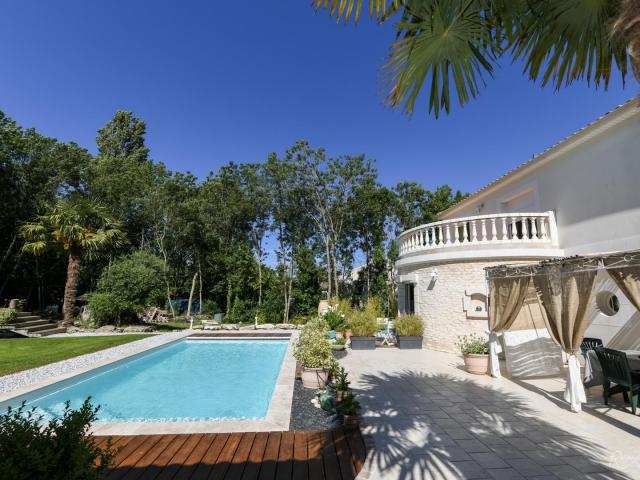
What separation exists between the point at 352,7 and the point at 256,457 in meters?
5.06

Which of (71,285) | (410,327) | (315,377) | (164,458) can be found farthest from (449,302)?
(71,285)

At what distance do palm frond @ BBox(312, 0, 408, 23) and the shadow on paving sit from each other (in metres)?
4.72

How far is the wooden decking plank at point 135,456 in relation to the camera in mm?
3829

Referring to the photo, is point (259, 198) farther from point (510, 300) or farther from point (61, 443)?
point (61, 443)

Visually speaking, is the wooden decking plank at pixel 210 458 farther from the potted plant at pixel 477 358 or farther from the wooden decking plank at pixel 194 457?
the potted plant at pixel 477 358

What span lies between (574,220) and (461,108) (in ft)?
28.1

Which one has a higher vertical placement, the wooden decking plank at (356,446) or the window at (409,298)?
the window at (409,298)

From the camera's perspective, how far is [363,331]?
485 inches

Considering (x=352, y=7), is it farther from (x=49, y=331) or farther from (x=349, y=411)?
(x=49, y=331)

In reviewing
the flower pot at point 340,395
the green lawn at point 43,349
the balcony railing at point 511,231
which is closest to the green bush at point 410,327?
the balcony railing at point 511,231

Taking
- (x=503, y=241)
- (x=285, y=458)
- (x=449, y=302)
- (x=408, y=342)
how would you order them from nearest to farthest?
1. (x=285, y=458)
2. (x=503, y=241)
3. (x=449, y=302)
4. (x=408, y=342)

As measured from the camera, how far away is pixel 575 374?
5.84 m

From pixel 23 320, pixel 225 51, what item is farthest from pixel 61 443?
pixel 23 320

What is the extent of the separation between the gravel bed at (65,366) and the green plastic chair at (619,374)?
11786 millimetres
